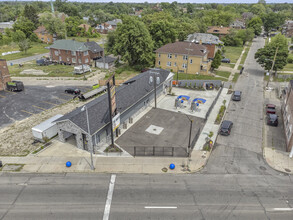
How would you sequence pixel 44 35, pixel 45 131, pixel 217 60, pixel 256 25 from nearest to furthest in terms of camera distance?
pixel 45 131 → pixel 217 60 → pixel 44 35 → pixel 256 25

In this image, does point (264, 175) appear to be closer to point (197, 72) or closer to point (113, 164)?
point (113, 164)

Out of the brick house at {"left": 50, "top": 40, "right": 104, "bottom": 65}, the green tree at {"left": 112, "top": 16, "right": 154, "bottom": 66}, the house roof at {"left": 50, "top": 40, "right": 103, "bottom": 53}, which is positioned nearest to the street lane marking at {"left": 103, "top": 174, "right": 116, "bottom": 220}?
the green tree at {"left": 112, "top": 16, "right": 154, "bottom": 66}

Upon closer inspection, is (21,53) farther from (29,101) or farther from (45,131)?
(45,131)

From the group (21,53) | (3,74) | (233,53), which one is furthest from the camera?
(233,53)

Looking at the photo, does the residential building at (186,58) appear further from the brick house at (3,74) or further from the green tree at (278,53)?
the brick house at (3,74)

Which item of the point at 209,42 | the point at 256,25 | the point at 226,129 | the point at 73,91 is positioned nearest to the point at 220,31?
the point at 256,25

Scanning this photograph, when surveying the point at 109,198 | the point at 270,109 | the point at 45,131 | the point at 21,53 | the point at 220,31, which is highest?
the point at 220,31
